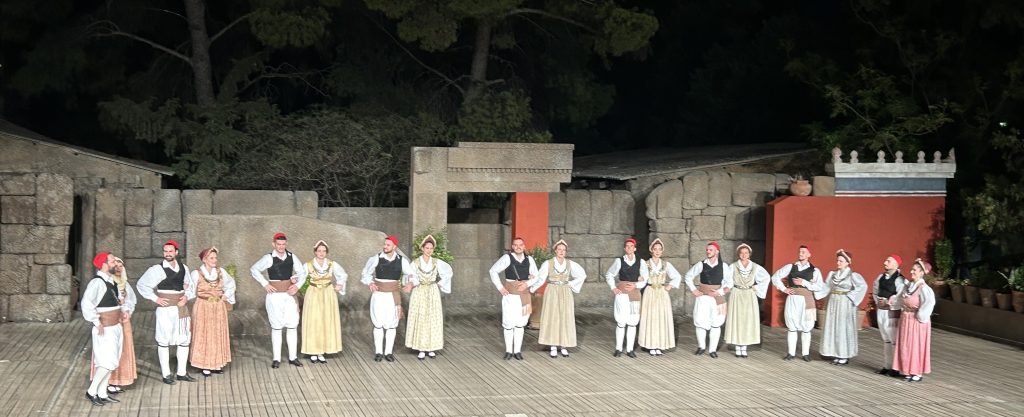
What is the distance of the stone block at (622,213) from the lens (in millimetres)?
15403

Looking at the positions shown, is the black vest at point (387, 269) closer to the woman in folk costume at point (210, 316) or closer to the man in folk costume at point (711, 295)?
the woman in folk costume at point (210, 316)

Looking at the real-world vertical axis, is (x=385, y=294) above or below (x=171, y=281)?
below

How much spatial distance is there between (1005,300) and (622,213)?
453cm

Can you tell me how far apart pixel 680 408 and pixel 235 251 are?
16.8ft

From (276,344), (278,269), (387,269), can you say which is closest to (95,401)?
(276,344)

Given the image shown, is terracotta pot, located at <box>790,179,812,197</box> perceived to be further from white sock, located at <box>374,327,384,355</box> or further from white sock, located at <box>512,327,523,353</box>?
white sock, located at <box>374,327,384,355</box>

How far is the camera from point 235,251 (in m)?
12.6

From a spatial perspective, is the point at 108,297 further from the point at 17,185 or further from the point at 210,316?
the point at 17,185

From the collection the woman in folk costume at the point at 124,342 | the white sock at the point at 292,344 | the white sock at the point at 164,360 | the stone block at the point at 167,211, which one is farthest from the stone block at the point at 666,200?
the woman in folk costume at the point at 124,342

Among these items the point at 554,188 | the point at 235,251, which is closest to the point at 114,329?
the point at 235,251

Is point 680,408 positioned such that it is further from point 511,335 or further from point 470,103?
point 470,103

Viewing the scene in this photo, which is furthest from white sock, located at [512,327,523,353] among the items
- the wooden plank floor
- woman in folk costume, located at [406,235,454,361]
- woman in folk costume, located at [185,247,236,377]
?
woman in folk costume, located at [185,247,236,377]

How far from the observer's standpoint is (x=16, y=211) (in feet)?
43.7

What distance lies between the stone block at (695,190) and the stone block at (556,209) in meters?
1.49
